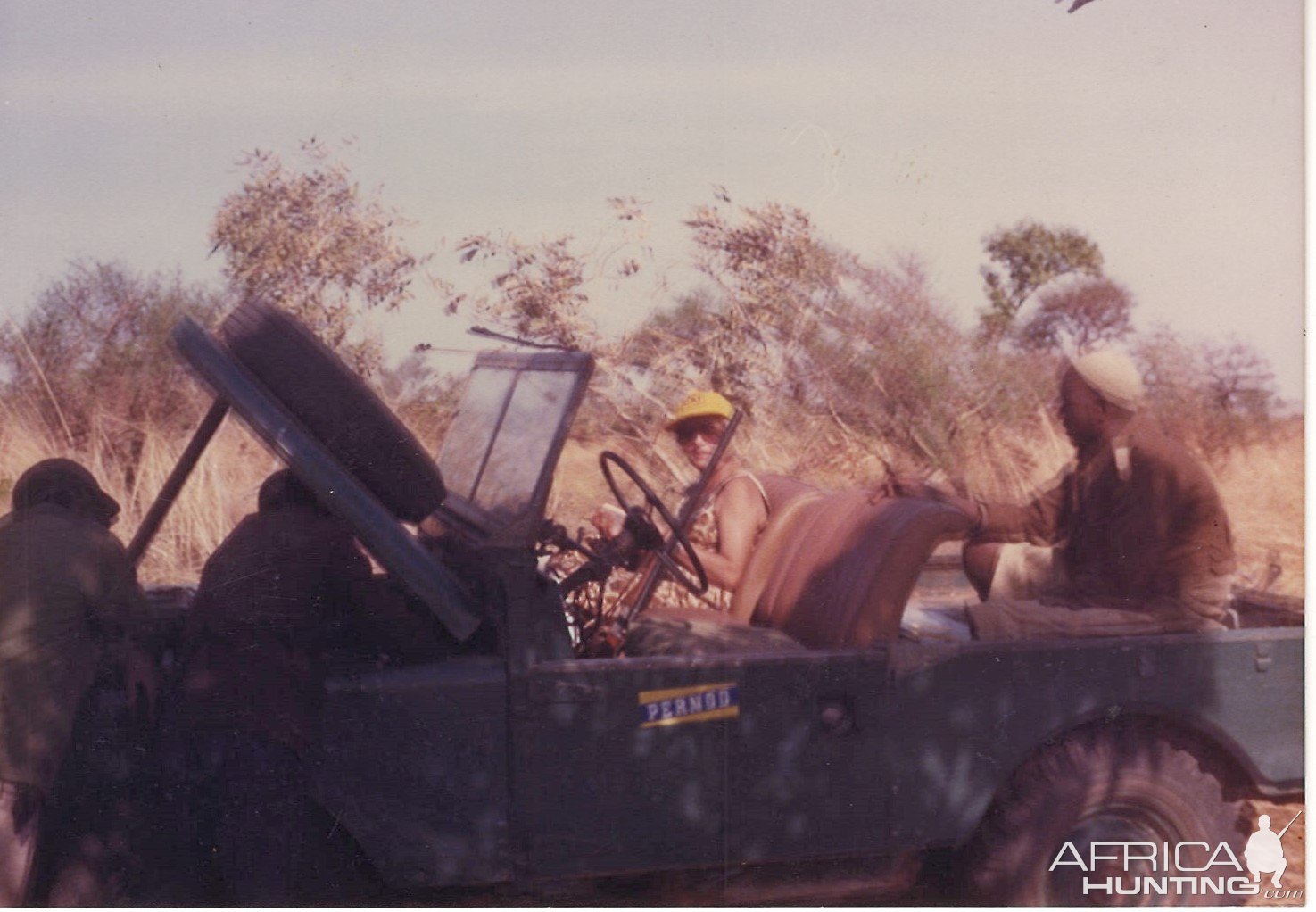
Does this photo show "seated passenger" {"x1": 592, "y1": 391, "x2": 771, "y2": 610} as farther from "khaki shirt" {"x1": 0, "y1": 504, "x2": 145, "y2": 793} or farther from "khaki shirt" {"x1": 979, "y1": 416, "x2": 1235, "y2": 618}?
"khaki shirt" {"x1": 0, "y1": 504, "x2": 145, "y2": 793}

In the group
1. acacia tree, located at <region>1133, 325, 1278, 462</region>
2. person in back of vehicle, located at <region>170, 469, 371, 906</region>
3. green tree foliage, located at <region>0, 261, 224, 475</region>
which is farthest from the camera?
acacia tree, located at <region>1133, 325, 1278, 462</region>

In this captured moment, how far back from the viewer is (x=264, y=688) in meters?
3.22

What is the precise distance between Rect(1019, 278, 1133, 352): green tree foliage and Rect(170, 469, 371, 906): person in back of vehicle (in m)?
8.49

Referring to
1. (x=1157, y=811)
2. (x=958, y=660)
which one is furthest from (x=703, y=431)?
(x=1157, y=811)

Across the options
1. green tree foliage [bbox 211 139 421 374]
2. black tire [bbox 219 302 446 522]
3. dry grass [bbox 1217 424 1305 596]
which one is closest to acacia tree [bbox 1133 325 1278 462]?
dry grass [bbox 1217 424 1305 596]

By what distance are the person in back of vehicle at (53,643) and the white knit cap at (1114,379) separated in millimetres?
2957

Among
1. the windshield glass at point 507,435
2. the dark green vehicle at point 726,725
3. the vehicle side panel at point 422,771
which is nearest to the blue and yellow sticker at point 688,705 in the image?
the dark green vehicle at point 726,725

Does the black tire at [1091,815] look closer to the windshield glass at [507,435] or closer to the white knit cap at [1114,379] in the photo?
the white knit cap at [1114,379]

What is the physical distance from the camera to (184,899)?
11.0ft

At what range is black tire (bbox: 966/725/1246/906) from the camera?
365 cm

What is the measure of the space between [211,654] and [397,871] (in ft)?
2.34

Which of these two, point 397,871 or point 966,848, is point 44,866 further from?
point 966,848

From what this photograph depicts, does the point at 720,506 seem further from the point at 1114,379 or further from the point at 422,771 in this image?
the point at 422,771

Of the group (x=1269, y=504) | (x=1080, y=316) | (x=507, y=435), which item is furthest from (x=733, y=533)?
(x=1080, y=316)
